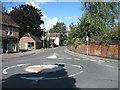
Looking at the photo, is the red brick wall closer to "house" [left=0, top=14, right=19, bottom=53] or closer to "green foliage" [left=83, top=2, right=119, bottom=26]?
"green foliage" [left=83, top=2, right=119, bottom=26]

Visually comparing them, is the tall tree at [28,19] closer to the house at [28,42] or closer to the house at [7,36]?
the house at [28,42]

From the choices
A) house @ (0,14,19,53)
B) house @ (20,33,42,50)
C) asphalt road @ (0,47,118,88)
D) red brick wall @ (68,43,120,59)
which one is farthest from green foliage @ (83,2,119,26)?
house @ (20,33,42,50)

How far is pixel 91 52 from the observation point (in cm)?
2598

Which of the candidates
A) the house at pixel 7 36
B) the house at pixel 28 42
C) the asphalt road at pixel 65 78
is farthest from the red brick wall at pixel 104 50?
the house at pixel 28 42

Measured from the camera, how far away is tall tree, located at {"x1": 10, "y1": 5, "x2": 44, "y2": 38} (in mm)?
48181

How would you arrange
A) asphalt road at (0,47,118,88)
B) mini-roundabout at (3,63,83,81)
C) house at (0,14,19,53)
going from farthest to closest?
house at (0,14,19,53) → mini-roundabout at (3,63,83,81) → asphalt road at (0,47,118,88)

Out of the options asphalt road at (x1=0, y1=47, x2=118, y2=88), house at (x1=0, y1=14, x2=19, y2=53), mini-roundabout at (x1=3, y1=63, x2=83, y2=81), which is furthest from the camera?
house at (x1=0, y1=14, x2=19, y2=53)

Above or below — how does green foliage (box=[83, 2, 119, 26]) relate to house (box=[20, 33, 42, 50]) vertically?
above

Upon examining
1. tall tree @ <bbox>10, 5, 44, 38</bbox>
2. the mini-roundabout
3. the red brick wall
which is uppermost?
tall tree @ <bbox>10, 5, 44, 38</bbox>

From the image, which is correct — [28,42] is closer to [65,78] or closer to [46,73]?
[46,73]

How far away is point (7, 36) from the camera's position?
29156 mm

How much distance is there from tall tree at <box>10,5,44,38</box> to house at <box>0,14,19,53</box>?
16.2 metres

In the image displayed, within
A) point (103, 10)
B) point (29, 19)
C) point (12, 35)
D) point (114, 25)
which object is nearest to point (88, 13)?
point (103, 10)

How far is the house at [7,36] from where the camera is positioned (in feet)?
92.8
